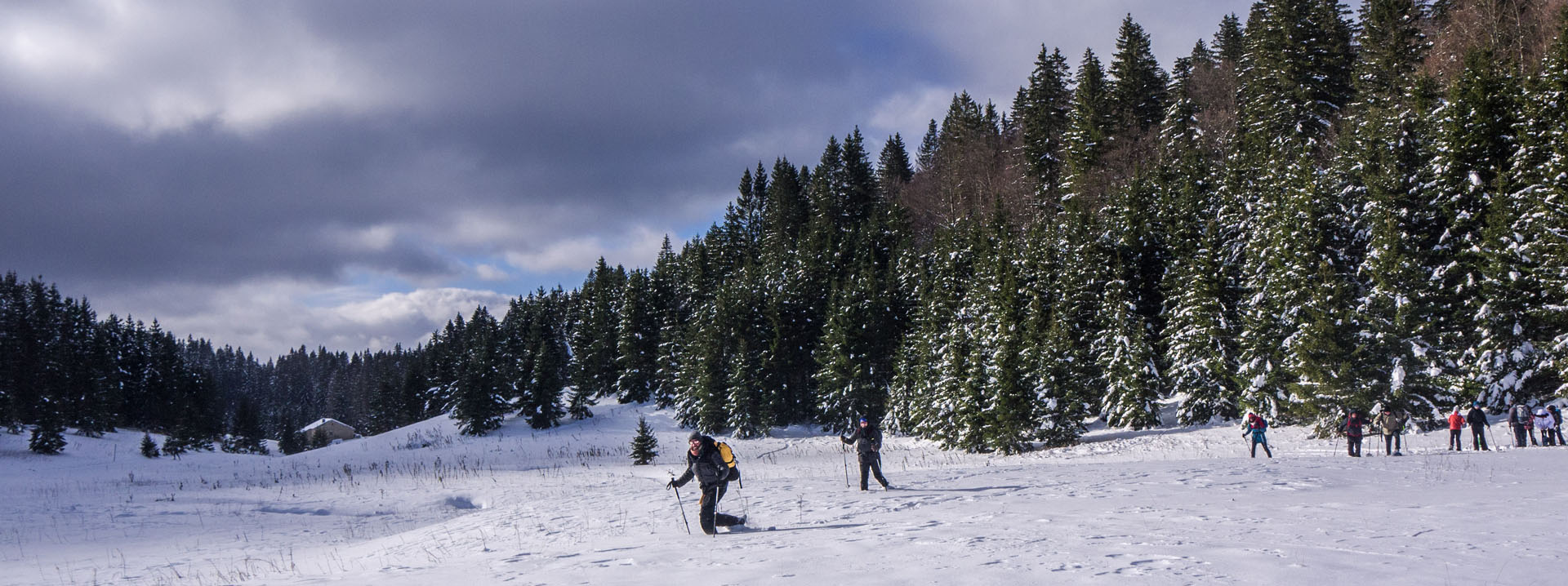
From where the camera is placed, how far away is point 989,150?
70.9 m

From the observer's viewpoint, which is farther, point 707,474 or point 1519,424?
point 1519,424

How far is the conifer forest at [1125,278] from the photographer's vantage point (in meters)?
27.5

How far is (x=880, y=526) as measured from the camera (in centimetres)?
1197

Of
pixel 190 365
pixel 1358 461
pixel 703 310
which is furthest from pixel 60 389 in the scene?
pixel 1358 461

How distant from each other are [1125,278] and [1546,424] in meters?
18.3

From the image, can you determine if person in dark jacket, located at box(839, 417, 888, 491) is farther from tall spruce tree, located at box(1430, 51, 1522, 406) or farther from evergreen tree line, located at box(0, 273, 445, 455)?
evergreen tree line, located at box(0, 273, 445, 455)

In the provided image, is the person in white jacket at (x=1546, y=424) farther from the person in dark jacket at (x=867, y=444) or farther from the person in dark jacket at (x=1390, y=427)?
the person in dark jacket at (x=867, y=444)

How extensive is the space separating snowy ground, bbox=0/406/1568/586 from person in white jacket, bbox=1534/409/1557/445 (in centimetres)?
238

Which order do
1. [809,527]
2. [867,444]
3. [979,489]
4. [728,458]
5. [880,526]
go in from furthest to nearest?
[867,444] < [979,489] < [809,527] < [728,458] < [880,526]

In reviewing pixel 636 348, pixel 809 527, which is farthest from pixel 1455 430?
Result: pixel 636 348

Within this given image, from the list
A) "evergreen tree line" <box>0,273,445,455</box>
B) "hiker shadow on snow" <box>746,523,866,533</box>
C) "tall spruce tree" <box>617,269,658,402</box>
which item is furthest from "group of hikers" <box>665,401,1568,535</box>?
"evergreen tree line" <box>0,273,445,455</box>

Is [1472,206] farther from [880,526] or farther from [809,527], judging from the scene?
[809,527]

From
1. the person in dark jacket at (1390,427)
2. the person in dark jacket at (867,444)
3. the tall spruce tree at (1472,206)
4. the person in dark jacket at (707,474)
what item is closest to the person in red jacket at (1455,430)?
the person in dark jacket at (1390,427)

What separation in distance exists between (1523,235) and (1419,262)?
2.89 m
